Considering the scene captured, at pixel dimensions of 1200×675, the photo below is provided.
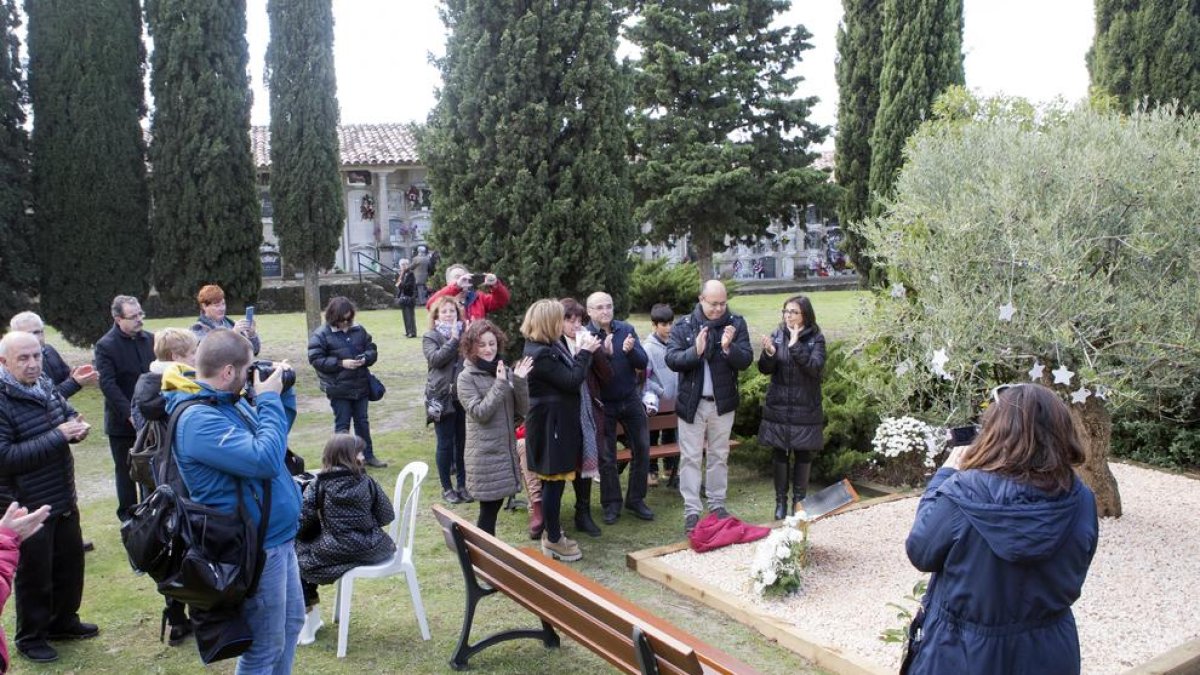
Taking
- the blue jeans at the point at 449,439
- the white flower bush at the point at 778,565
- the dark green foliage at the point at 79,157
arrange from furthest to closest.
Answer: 1. the dark green foliage at the point at 79,157
2. the blue jeans at the point at 449,439
3. the white flower bush at the point at 778,565

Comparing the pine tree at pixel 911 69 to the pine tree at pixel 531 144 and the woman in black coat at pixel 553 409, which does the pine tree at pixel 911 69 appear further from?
the woman in black coat at pixel 553 409

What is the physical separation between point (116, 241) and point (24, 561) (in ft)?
36.3

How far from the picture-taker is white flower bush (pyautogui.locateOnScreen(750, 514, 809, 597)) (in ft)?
18.0

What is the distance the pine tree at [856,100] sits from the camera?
58.3 ft

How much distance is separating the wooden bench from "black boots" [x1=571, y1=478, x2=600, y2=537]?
193 centimetres

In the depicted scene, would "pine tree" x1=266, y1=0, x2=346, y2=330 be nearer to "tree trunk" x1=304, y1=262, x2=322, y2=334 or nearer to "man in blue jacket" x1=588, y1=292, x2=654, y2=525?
"tree trunk" x1=304, y1=262, x2=322, y2=334

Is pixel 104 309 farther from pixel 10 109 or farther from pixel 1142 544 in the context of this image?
pixel 1142 544

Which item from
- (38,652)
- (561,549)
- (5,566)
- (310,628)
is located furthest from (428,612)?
(5,566)

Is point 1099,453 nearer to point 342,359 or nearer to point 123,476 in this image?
point 342,359

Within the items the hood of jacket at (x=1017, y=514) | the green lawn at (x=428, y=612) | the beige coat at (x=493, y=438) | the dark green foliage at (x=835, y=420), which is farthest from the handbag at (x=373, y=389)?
the hood of jacket at (x=1017, y=514)

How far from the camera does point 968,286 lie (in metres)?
5.64

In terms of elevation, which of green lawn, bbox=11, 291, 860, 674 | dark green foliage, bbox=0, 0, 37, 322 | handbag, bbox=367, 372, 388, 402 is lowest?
green lawn, bbox=11, 291, 860, 674

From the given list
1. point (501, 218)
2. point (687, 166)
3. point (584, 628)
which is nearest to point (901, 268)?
point (584, 628)

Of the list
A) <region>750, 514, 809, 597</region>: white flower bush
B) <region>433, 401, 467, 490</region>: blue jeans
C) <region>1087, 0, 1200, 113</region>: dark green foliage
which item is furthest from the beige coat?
<region>1087, 0, 1200, 113</region>: dark green foliage
